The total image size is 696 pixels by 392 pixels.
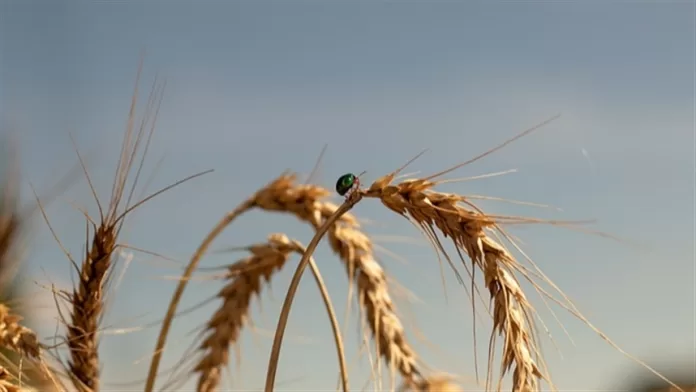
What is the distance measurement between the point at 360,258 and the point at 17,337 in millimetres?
993

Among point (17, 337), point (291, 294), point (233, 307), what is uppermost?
point (233, 307)

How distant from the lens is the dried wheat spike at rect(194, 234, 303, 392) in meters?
2.88

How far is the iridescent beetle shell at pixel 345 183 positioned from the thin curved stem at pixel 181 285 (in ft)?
2.64

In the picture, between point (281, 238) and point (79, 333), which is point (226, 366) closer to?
point (281, 238)

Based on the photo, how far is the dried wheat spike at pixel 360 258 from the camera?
2.45m

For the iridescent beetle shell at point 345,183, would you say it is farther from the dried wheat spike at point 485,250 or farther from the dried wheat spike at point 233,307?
the dried wheat spike at point 233,307

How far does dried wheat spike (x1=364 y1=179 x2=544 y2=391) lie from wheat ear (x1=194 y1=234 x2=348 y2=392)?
1.13m

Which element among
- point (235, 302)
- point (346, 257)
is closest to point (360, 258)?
point (346, 257)

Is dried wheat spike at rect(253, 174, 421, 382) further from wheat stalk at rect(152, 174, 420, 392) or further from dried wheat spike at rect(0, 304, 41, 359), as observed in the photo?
dried wheat spike at rect(0, 304, 41, 359)

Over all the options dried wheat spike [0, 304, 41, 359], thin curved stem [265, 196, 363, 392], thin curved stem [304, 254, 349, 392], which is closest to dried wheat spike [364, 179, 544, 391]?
thin curved stem [265, 196, 363, 392]

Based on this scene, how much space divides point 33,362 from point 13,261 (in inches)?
24.6

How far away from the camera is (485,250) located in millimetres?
1606

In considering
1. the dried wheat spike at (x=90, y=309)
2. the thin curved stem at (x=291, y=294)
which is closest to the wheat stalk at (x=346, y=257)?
the dried wheat spike at (x=90, y=309)

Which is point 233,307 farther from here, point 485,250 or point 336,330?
point 485,250
